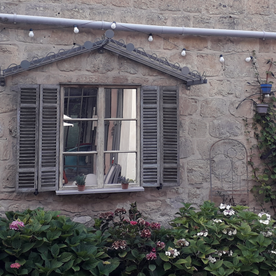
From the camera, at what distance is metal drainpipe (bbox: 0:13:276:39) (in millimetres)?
4260

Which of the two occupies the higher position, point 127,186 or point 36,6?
point 36,6

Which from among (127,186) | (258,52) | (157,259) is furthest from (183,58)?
(157,259)

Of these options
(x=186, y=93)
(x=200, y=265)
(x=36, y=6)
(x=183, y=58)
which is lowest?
(x=200, y=265)

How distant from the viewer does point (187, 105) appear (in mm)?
→ 4727

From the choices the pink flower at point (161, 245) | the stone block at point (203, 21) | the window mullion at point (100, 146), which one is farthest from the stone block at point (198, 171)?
the stone block at point (203, 21)

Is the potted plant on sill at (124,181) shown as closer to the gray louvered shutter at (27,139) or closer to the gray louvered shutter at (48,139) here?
the gray louvered shutter at (48,139)

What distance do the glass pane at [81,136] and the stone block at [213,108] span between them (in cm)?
140

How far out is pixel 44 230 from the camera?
10.4ft

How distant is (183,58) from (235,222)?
221 centimetres

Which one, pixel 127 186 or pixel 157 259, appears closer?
pixel 157 259

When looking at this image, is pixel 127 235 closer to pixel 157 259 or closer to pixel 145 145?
pixel 157 259

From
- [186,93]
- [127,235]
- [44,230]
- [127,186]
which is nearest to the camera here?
[44,230]

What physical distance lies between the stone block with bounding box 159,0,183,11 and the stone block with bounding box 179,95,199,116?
1138 millimetres

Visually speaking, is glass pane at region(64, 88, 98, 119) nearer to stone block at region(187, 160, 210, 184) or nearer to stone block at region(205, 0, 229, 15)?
stone block at region(187, 160, 210, 184)
